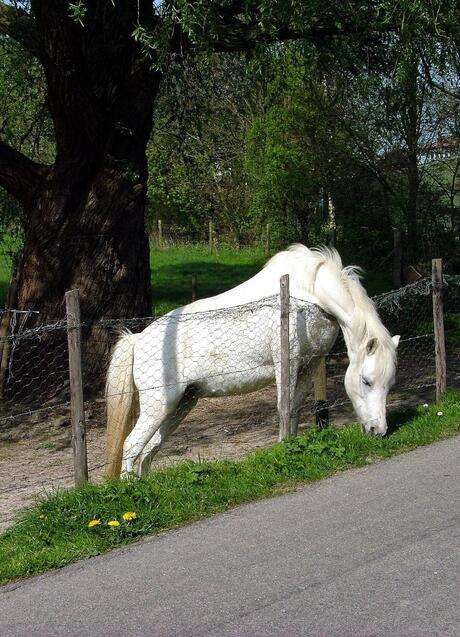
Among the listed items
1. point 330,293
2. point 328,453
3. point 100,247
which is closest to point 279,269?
point 330,293

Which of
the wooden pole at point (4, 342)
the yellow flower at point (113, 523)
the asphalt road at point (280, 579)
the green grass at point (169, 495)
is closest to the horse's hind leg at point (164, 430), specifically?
the green grass at point (169, 495)

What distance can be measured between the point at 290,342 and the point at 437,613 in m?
3.90

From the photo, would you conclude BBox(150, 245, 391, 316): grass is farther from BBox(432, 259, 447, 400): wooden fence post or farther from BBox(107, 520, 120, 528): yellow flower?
BBox(107, 520, 120, 528): yellow flower

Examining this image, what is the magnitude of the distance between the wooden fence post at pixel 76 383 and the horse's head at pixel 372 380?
254 cm

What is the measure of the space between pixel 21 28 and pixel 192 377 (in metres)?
7.76

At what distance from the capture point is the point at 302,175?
2122 centimetres

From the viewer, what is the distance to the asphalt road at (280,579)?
4391 millimetres

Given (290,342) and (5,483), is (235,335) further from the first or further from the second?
(5,483)

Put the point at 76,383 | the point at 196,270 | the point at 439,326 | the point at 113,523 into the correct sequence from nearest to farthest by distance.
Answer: the point at 113,523
the point at 76,383
the point at 439,326
the point at 196,270

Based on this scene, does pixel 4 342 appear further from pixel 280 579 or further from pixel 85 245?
pixel 280 579

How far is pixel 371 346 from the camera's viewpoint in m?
7.83

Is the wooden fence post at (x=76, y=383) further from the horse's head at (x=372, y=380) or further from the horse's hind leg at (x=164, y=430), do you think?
the horse's head at (x=372, y=380)

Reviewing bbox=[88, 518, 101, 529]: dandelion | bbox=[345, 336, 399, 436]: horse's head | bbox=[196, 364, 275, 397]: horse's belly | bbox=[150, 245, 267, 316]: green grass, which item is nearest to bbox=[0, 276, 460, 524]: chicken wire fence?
bbox=[196, 364, 275, 397]: horse's belly

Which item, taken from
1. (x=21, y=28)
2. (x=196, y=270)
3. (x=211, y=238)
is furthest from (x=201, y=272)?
(x=21, y=28)
